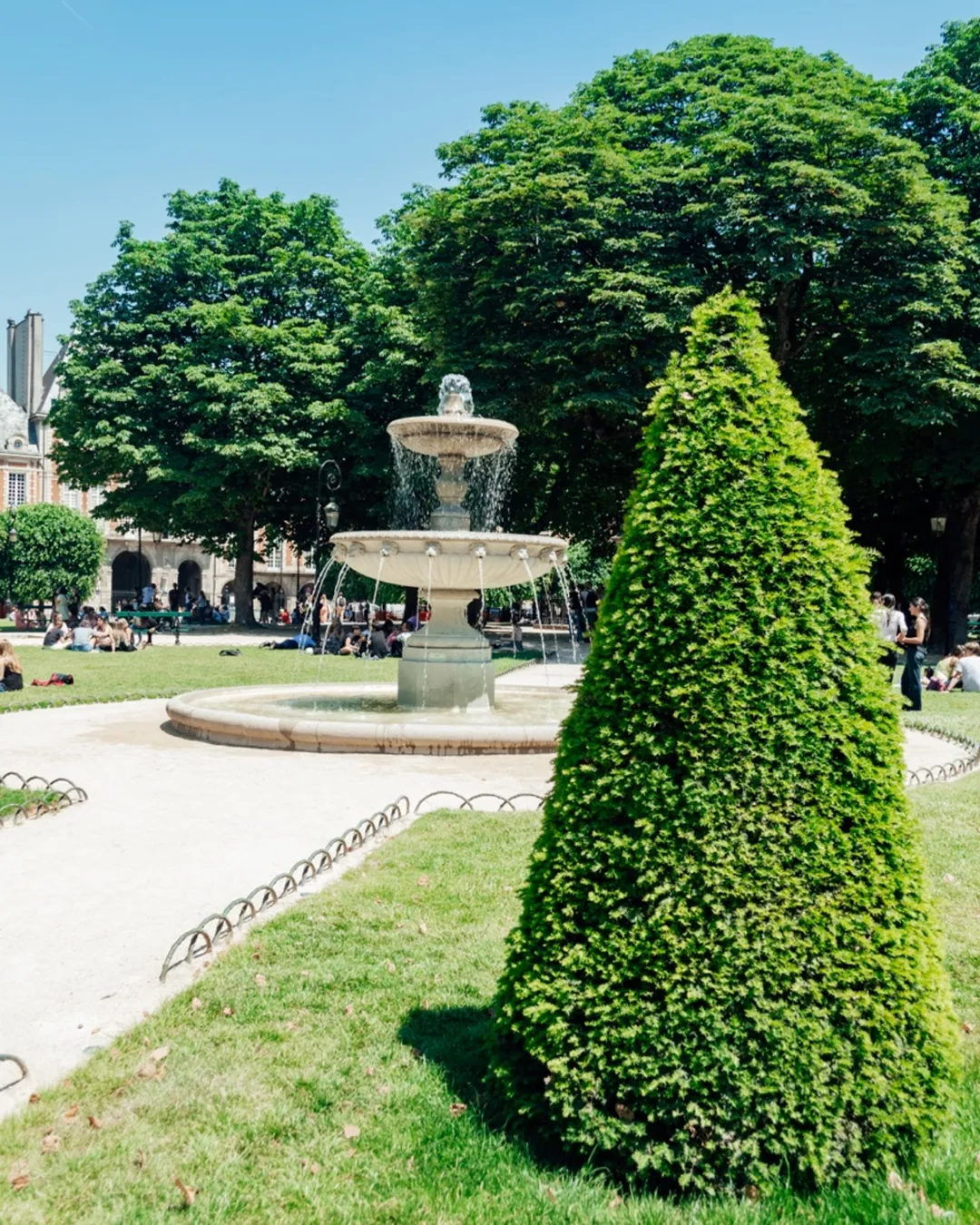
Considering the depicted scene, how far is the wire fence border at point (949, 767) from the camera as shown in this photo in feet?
31.1

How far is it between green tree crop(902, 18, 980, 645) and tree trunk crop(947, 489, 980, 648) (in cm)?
2

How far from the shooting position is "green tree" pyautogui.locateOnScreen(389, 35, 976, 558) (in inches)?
878

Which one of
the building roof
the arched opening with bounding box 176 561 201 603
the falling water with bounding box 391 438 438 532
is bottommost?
the arched opening with bounding box 176 561 201 603

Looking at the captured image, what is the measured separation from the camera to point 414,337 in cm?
3162

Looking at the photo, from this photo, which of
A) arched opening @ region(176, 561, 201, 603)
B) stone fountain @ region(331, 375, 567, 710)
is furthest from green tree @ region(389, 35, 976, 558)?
arched opening @ region(176, 561, 201, 603)

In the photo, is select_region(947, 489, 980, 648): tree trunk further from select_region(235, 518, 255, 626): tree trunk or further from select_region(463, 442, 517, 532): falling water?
select_region(235, 518, 255, 626): tree trunk

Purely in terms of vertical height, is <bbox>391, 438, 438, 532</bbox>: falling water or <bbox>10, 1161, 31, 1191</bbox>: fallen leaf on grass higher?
<bbox>391, 438, 438, 532</bbox>: falling water

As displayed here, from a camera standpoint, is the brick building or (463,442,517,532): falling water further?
the brick building

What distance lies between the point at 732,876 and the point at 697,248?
23.0 metres

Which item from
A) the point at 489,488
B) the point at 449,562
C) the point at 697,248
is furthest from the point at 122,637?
the point at 449,562

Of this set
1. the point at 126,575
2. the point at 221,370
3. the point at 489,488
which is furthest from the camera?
the point at 126,575

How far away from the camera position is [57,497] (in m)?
67.4

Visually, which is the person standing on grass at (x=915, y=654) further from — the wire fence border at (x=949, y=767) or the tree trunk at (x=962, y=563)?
the tree trunk at (x=962, y=563)

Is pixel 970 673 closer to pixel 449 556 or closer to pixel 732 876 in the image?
pixel 449 556
